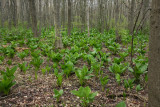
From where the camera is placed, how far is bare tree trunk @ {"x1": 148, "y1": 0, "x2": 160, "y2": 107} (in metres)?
1.48

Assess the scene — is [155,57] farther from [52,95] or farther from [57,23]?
[57,23]

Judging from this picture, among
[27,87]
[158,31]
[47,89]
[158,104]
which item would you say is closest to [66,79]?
[47,89]

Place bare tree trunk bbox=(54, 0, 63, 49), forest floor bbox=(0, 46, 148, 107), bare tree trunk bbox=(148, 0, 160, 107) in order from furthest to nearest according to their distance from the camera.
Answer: bare tree trunk bbox=(54, 0, 63, 49), forest floor bbox=(0, 46, 148, 107), bare tree trunk bbox=(148, 0, 160, 107)

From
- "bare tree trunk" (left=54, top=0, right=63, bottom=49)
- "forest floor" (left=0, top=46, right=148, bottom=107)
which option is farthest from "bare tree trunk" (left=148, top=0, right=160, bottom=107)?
"bare tree trunk" (left=54, top=0, right=63, bottom=49)

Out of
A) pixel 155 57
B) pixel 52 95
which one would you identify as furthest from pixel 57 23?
pixel 155 57

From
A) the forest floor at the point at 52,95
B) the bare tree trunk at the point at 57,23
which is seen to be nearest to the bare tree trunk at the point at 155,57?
the forest floor at the point at 52,95

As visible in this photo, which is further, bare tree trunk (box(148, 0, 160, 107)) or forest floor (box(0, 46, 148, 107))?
forest floor (box(0, 46, 148, 107))

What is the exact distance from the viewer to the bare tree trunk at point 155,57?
1.48m

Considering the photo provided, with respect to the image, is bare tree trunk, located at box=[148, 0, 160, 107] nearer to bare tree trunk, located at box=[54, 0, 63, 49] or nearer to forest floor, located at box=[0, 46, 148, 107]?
forest floor, located at box=[0, 46, 148, 107]

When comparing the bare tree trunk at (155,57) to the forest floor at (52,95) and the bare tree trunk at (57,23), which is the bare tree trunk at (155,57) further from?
the bare tree trunk at (57,23)

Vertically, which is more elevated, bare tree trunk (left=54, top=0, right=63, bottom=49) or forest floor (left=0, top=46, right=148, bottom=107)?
bare tree trunk (left=54, top=0, right=63, bottom=49)

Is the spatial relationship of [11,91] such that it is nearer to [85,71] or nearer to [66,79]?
[66,79]

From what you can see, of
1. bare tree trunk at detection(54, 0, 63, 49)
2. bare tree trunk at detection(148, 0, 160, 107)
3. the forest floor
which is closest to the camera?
bare tree trunk at detection(148, 0, 160, 107)

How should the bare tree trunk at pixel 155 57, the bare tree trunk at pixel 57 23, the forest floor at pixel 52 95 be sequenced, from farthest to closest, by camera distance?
1. the bare tree trunk at pixel 57 23
2. the forest floor at pixel 52 95
3. the bare tree trunk at pixel 155 57
